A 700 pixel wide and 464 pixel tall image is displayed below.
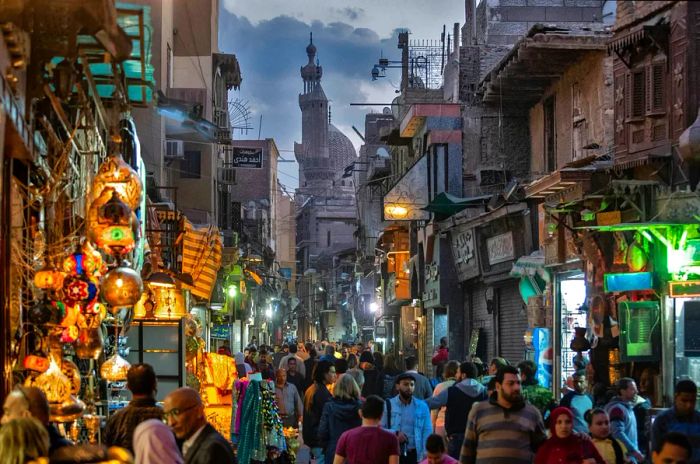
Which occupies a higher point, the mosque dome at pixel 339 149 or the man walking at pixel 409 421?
the mosque dome at pixel 339 149

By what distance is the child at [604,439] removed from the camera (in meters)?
10.2

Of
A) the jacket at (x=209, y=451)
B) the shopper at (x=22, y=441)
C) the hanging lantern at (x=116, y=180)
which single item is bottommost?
the jacket at (x=209, y=451)

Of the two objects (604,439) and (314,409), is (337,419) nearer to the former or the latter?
(314,409)

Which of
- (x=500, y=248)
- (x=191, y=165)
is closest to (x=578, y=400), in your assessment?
(x=500, y=248)

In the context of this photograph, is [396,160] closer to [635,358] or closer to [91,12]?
[635,358]

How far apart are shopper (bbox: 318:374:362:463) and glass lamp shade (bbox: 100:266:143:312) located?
8.69 ft

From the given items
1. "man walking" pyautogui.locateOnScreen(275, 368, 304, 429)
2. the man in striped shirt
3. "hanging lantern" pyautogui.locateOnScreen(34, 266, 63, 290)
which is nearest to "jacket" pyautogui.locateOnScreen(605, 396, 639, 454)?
the man in striped shirt

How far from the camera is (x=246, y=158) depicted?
54188 mm

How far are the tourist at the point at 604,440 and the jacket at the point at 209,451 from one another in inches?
160

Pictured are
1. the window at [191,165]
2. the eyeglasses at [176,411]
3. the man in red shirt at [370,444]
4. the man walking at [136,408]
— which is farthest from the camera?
the window at [191,165]

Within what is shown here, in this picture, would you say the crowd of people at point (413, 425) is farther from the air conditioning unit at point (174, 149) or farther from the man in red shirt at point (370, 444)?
the air conditioning unit at point (174, 149)

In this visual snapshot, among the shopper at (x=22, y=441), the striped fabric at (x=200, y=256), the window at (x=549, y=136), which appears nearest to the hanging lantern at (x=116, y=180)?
the shopper at (x=22, y=441)

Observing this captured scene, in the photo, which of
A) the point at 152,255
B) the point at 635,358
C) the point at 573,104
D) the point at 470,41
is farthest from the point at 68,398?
the point at 470,41

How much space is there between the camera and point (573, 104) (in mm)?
24781
